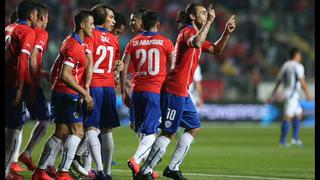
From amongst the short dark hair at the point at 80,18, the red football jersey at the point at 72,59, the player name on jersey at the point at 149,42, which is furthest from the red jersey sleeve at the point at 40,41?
the player name on jersey at the point at 149,42

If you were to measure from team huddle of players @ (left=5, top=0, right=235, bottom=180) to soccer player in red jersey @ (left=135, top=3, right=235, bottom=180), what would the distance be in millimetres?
14

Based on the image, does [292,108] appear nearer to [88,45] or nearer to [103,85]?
[103,85]

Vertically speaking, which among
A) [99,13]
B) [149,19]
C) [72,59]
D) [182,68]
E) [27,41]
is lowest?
[182,68]

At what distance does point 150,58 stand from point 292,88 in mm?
9981

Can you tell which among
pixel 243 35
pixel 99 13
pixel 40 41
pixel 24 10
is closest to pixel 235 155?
pixel 99 13

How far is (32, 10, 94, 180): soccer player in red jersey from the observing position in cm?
1064

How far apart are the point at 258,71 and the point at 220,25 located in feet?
12.8

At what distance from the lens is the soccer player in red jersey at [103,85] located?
11.3 m

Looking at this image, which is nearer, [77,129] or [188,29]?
[77,129]

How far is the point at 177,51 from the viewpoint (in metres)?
11.7

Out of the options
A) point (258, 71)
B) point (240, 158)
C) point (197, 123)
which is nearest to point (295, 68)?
point (240, 158)

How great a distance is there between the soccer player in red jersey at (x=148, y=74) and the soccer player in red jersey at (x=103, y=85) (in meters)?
0.43

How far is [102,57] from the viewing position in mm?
11617

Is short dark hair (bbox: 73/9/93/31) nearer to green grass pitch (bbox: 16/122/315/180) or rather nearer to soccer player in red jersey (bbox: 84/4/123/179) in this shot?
soccer player in red jersey (bbox: 84/4/123/179)
